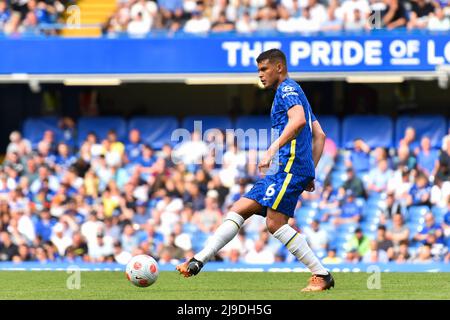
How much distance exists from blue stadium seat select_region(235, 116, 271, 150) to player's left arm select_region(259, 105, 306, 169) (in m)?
10.8

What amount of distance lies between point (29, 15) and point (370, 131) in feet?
20.8

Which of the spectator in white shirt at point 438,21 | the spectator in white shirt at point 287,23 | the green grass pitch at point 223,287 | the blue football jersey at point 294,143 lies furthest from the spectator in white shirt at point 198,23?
the blue football jersey at point 294,143

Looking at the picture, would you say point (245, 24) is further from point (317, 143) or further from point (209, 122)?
point (317, 143)

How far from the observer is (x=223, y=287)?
10.9 metres

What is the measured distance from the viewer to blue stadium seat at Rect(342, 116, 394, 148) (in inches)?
812

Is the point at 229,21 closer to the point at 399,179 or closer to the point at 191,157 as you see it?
the point at 191,157

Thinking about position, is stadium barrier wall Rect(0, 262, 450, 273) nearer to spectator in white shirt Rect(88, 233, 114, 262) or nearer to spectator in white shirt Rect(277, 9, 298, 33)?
spectator in white shirt Rect(88, 233, 114, 262)

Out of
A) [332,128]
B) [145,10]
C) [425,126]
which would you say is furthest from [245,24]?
[425,126]

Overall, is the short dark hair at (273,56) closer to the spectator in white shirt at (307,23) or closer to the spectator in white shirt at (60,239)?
the spectator in white shirt at (60,239)

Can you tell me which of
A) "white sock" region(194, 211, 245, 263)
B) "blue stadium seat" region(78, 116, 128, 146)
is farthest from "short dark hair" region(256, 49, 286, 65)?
"blue stadium seat" region(78, 116, 128, 146)

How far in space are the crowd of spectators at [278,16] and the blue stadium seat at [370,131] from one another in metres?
1.97

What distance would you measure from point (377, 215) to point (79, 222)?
485cm

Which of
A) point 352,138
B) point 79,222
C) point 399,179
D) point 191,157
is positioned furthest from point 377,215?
point 79,222

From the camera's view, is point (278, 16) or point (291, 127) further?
point (278, 16)
